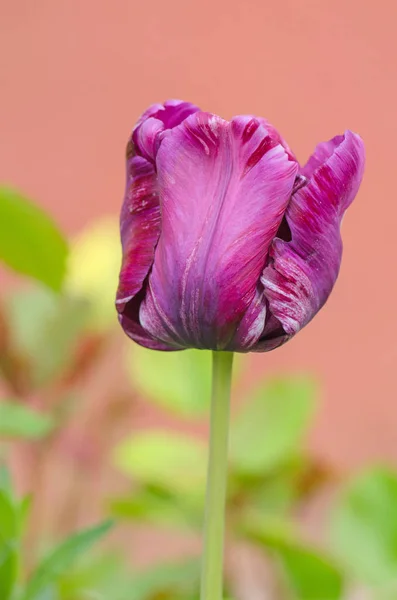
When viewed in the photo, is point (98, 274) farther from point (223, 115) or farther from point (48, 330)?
point (223, 115)

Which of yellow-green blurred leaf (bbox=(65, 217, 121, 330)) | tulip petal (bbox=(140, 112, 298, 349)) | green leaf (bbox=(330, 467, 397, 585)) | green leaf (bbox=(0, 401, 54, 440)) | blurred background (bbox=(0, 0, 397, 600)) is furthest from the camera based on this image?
blurred background (bbox=(0, 0, 397, 600))

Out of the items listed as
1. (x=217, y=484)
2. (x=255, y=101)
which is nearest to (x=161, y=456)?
(x=217, y=484)

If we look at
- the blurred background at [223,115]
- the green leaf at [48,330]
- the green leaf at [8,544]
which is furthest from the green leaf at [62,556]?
the blurred background at [223,115]

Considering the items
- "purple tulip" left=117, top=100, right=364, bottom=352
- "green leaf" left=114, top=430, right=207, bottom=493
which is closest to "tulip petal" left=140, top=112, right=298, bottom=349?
"purple tulip" left=117, top=100, right=364, bottom=352

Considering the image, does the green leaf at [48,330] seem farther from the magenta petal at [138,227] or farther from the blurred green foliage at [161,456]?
the magenta petal at [138,227]

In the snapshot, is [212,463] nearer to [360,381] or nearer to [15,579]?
[15,579]

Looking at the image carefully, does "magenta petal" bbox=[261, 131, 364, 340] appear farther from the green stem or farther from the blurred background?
the blurred background
